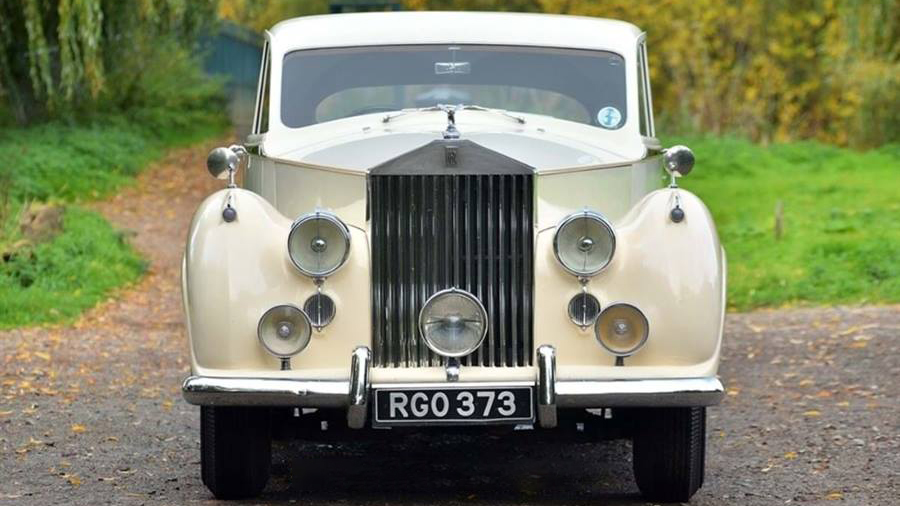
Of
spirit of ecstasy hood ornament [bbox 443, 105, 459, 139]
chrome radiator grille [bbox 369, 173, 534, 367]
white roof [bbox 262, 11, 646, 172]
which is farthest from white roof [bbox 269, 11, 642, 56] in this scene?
chrome radiator grille [bbox 369, 173, 534, 367]

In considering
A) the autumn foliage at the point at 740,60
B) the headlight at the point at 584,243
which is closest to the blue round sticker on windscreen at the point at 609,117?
the headlight at the point at 584,243

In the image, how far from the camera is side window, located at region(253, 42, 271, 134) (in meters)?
7.61

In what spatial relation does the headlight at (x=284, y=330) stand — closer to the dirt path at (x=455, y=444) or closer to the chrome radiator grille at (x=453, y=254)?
the chrome radiator grille at (x=453, y=254)

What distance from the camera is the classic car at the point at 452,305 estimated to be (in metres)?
6.02

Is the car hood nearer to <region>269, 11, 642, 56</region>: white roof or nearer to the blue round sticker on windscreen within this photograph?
the blue round sticker on windscreen

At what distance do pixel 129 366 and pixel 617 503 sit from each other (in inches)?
207

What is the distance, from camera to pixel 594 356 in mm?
6094

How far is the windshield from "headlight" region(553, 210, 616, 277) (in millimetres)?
1421

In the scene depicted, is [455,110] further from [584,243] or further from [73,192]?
[73,192]

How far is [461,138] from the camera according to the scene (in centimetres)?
637

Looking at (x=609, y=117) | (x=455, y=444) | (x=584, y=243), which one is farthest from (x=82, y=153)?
(x=584, y=243)

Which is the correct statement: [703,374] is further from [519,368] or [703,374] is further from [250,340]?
[250,340]

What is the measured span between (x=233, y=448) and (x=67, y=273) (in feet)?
27.4

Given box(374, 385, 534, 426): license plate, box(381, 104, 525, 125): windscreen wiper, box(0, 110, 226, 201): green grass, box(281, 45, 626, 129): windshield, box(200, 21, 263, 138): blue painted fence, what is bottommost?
box(200, 21, 263, 138): blue painted fence
